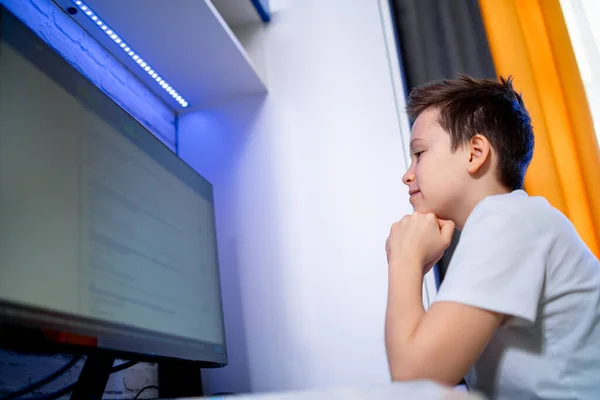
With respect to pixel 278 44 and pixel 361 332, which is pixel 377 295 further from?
pixel 278 44

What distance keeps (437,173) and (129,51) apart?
2.81ft

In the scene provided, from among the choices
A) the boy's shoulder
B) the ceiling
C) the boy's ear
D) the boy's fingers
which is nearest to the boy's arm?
the boy's shoulder

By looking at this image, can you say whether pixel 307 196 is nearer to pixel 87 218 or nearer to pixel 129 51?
pixel 129 51

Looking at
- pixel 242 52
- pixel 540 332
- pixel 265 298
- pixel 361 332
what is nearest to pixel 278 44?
pixel 242 52

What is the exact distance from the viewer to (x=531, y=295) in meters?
0.77

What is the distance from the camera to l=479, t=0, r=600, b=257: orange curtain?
161cm

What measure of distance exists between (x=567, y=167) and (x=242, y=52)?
0.99 meters

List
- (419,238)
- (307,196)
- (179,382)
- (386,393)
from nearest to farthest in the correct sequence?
(386,393), (419,238), (179,382), (307,196)

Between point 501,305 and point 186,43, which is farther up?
point 186,43

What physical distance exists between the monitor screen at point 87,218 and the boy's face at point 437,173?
0.50m

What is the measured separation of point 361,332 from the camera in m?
1.48

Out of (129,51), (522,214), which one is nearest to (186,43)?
(129,51)

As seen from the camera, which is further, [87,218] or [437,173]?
[437,173]

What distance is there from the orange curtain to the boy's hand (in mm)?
716
